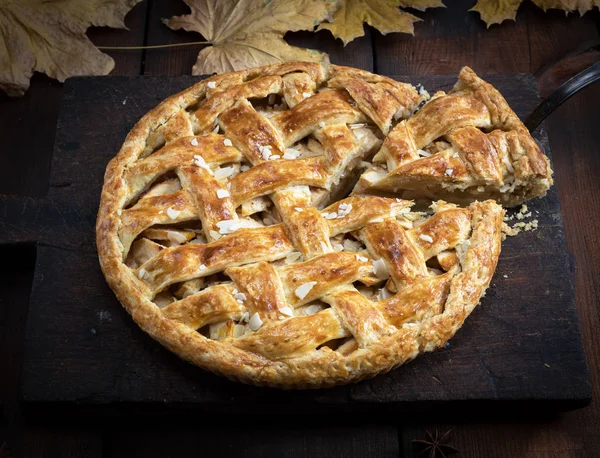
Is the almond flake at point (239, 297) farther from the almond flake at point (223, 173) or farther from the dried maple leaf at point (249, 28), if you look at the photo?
the dried maple leaf at point (249, 28)

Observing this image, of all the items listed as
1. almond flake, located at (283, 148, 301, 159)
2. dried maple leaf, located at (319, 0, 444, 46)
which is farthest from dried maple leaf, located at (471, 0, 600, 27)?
almond flake, located at (283, 148, 301, 159)

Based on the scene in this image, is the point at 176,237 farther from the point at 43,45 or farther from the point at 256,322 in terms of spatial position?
the point at 43,45

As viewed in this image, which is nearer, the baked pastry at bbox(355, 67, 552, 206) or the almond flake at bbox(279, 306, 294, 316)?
the almond flake at bbox(279, 306, 294, 316)

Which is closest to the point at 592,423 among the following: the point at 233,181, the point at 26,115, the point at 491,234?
the point at 491,234

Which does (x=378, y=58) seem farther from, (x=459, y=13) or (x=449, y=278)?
(x=449, y=278)

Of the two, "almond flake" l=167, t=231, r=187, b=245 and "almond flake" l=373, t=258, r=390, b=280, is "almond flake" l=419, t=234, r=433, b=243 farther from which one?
"almond flake" l=167, t=231, r=187, b=245

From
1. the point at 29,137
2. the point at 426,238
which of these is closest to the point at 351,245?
the point at 426,238
